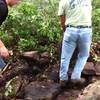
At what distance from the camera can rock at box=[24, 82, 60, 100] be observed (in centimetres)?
734

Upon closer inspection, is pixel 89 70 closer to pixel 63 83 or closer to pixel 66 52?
pixel 63 83

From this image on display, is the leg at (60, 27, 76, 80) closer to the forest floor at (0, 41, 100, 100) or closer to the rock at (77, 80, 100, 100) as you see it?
the forest floor at (0, 41, 100, 100)

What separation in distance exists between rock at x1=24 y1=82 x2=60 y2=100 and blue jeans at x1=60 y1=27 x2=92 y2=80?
259 millimetres

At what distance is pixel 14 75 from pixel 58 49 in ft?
3.51

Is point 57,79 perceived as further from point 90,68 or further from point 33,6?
point 33,6

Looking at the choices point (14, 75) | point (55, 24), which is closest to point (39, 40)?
point (55, 24)

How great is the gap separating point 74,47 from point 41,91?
37.6 inches

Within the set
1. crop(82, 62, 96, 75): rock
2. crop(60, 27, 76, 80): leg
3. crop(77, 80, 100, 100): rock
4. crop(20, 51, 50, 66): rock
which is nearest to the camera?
crop(77, 80, 100, 100): rock

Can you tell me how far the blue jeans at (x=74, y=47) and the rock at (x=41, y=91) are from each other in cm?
26

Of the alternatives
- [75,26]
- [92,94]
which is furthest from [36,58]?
[92,94]

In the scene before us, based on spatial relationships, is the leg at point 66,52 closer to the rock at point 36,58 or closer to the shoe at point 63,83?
the shoe at point 63,83

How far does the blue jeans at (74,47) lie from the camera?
24.2ft

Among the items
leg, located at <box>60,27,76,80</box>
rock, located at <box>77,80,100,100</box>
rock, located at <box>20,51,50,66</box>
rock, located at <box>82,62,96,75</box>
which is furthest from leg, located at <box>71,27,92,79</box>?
rock, located at <box>77,80,100,100</box>

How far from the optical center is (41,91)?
7.54m
